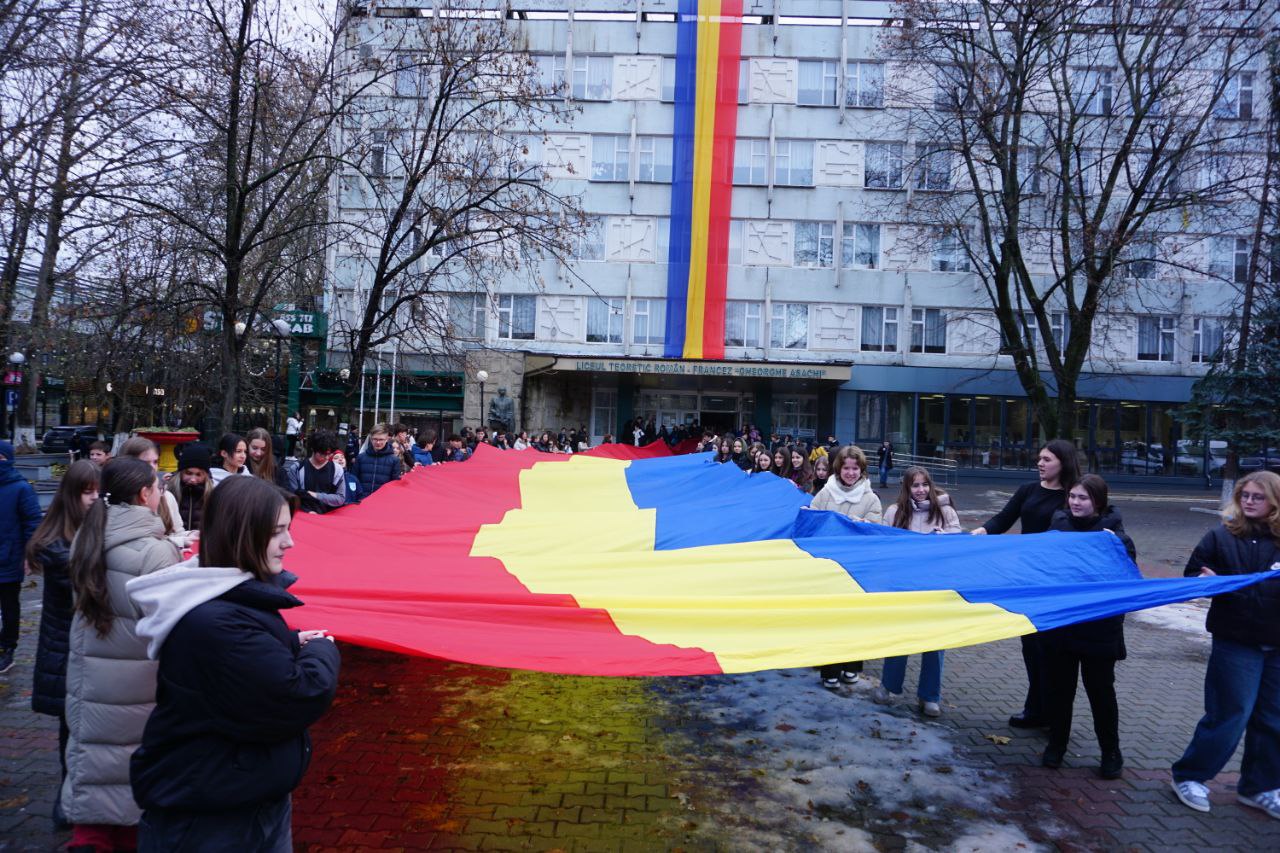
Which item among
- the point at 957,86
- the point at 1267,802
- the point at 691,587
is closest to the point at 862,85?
the point at 957,86

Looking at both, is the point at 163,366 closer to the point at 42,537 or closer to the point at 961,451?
the point at 42,537

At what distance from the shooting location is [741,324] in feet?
113

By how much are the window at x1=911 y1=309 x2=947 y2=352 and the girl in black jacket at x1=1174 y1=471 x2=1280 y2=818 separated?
31055 millimetres

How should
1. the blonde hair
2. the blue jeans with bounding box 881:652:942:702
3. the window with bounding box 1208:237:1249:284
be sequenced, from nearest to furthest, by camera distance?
the blonde hair
the blue jeans with bounding box 881:652:942:702
the window with bounding box 1208:237:1249:284

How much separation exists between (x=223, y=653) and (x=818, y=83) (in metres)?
36.3

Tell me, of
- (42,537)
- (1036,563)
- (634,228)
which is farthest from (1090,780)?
(634,228)

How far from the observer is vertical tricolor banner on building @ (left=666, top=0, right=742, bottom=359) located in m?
33.8

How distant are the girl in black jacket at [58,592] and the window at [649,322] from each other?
3010 centimetres

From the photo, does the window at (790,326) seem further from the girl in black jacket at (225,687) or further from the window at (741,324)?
the girl in black jacket at (225,687)

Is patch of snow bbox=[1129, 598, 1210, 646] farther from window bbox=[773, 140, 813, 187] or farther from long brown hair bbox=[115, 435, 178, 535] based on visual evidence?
window bbox=[773, 140, 813, 187]

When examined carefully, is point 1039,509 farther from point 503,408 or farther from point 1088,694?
point 503,408

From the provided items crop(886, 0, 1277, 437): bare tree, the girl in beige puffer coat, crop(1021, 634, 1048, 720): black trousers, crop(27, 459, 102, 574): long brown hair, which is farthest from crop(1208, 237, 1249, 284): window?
the girl in beige puffer coat

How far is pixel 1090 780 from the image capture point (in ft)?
16.9

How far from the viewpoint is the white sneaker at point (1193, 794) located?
187 inches
